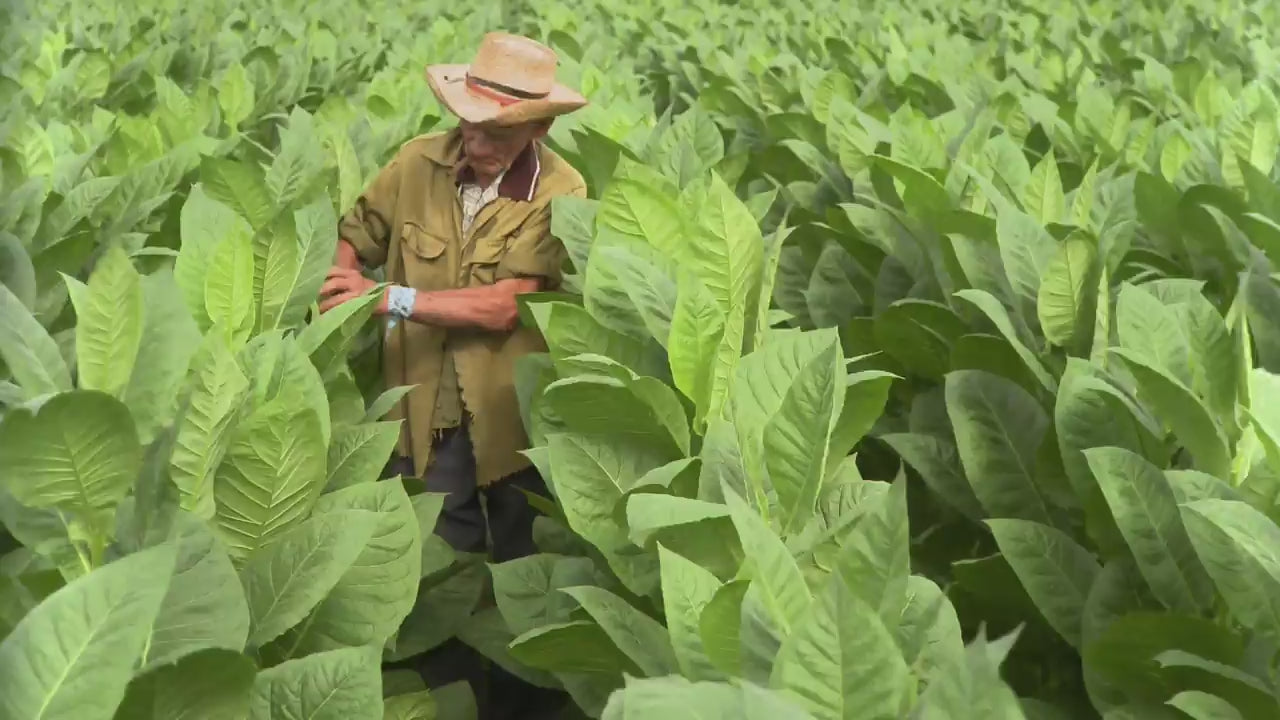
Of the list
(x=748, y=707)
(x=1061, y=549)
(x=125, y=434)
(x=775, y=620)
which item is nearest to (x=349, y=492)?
(x=125, y=434)

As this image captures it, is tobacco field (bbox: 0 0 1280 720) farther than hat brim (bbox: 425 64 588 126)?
No

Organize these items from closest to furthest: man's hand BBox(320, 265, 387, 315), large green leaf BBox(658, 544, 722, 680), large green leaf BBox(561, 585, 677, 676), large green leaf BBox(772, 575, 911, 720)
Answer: large green leaf BBox(772, 575, 911, 720) → large green leaf BBox(658, 544, 722, 680) → large green leaf BBox(561, 585, 677, 676) → man's hand BBox(320, 265, 387, 315)

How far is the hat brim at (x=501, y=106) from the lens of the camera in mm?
2895

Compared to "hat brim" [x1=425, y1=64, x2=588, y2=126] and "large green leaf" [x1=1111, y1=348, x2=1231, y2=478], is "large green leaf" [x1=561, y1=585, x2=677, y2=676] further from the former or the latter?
"hat brim" [x1=425, y1=64, x2=588, y2=126]

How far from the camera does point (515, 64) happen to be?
2.99 metres

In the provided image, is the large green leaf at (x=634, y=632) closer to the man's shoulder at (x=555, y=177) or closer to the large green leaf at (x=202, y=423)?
the large green leaf at (x=202, y=423)

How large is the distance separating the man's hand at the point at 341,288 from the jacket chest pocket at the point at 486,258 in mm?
271

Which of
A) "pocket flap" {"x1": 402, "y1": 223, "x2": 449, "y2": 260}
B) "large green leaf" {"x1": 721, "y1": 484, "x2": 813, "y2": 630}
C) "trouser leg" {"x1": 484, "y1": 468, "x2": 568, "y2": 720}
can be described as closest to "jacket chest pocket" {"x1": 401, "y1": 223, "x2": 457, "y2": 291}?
"pocket flap" {"x1": 402, "y1": 223, "x2": 449, "y2": 260}

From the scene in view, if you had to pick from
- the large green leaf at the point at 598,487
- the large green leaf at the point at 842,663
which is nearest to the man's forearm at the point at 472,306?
the large green leaf at the point at 598,487

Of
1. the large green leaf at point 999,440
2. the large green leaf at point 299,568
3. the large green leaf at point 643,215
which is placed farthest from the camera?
the large green leaf at point 643,215

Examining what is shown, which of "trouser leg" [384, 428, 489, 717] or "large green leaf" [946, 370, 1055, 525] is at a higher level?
"large green leaf" [946, 370, 1055, 525]

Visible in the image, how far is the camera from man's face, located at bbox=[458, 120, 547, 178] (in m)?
3.00

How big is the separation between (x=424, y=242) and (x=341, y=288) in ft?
1.02

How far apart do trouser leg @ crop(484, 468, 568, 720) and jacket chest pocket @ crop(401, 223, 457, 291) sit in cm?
60
